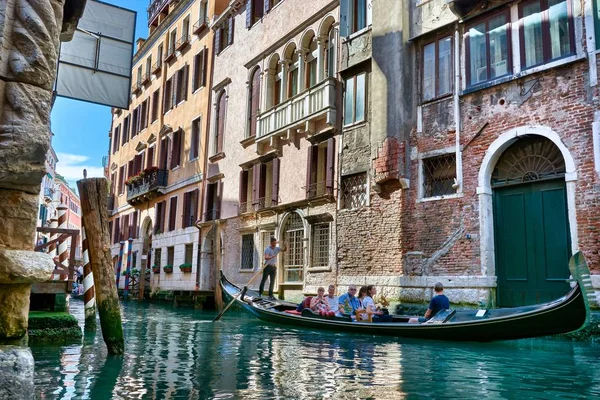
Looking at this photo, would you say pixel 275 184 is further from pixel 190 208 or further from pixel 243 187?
pixel 190 208

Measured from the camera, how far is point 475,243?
34.8ft

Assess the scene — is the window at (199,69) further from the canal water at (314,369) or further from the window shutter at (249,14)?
the canal water at (314,369)

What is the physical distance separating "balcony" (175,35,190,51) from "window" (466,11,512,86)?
608 inches

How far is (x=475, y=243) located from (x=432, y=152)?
79.3 inches


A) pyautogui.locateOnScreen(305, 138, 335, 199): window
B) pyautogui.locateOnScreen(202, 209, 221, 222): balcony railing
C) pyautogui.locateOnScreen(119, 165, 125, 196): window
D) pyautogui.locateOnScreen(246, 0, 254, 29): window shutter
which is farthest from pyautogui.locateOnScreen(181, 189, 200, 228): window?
pyautogui.locateOnScreen(119, 165, 125, 196): window

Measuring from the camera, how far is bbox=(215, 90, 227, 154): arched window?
805 inches

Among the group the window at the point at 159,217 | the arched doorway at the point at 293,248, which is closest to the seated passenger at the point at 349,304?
the arched doorway at the point at 293,248

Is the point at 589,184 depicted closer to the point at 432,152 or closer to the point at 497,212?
the point at 497,212

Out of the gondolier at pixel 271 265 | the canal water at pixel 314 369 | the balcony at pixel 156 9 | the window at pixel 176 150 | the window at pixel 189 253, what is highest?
the balcony at pixel 156 9

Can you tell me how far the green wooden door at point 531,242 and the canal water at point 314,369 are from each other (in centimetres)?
119

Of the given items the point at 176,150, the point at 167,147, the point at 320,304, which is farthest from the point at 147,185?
the point at 320,304

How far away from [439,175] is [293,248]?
17.2ft

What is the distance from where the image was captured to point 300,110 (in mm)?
15375

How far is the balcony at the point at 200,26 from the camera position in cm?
2259
